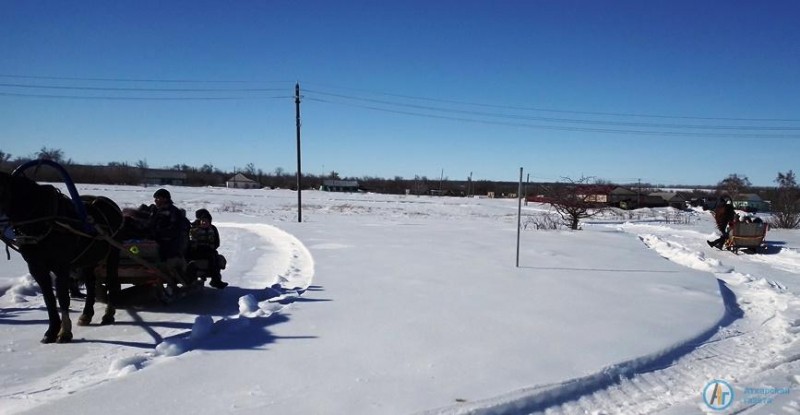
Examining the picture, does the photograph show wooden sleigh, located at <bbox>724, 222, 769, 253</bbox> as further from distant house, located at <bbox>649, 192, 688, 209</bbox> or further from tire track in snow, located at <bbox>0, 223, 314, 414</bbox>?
distant house, located at <bbox>649, 192, 688, 209</bbox>

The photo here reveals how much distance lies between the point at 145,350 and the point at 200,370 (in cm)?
115

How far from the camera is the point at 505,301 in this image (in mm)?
6555

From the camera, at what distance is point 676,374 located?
14.1ft

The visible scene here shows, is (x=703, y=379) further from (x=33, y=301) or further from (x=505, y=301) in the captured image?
(x=33, y=301)

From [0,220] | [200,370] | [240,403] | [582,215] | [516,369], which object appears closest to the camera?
[240,403]

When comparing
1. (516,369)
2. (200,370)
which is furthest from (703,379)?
(200,370)

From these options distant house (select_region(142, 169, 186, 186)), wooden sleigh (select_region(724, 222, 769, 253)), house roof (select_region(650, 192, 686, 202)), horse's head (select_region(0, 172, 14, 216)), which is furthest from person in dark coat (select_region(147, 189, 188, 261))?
distant house (select_region(142, 169, 186, 186))

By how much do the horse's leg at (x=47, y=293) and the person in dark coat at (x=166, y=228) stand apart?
56.3 inches

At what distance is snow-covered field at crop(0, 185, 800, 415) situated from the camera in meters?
3.48

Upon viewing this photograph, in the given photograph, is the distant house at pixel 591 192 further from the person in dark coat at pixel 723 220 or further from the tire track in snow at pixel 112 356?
the tire track in snow at pixel 112 356

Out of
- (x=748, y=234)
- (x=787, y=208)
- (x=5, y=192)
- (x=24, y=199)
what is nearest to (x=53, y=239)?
(x=24, y=199)

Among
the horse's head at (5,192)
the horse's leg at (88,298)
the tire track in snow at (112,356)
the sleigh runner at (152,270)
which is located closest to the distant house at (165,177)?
the sleigh runner at (152,270)

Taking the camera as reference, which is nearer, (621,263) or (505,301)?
(505,301)

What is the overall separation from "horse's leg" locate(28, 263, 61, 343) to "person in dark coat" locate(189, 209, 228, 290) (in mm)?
2065
